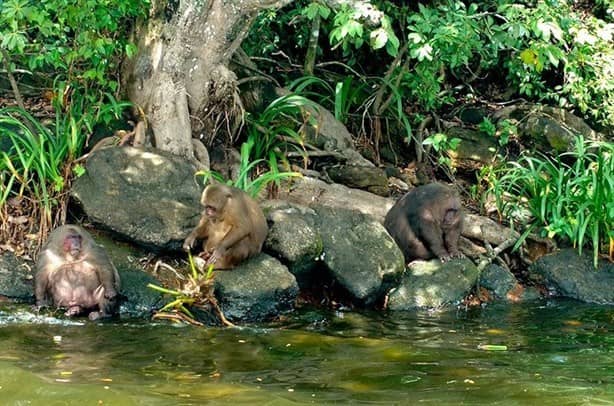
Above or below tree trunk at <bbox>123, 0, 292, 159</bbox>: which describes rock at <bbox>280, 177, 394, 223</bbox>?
below

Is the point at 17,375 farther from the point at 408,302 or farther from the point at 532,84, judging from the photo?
the point at 532,84

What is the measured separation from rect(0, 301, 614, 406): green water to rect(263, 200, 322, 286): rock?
0.53 m

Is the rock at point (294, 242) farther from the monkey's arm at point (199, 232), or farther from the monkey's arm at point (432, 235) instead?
the monkey's arm at point (432, 235)

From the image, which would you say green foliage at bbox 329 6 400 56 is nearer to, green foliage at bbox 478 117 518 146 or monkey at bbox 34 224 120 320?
monkey at bbox 34 224 120 320

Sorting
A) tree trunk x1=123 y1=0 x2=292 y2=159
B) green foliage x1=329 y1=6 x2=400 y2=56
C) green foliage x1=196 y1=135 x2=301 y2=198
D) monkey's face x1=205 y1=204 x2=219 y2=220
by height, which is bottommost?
monkey's face x1=205 y1=204 x2=219 y2=220

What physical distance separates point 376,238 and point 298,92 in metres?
2.76

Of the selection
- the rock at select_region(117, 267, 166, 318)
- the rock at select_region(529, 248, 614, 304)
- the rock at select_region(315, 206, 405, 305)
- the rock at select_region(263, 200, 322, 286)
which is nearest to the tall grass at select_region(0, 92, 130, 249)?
the rock at select_region(117, 267, 166, 318)

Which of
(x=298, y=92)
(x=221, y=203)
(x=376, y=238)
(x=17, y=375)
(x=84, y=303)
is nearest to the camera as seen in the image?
(x=17, y=375)

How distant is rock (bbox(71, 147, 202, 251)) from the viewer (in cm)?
854

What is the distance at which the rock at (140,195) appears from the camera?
8539mm

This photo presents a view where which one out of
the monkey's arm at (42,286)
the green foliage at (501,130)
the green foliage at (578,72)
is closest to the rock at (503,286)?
the green foliage at (578,72)

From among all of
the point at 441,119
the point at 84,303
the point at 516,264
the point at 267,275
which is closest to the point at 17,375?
the point at 84,303

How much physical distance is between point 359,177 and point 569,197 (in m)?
2.27

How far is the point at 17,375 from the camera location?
541 centimetres
